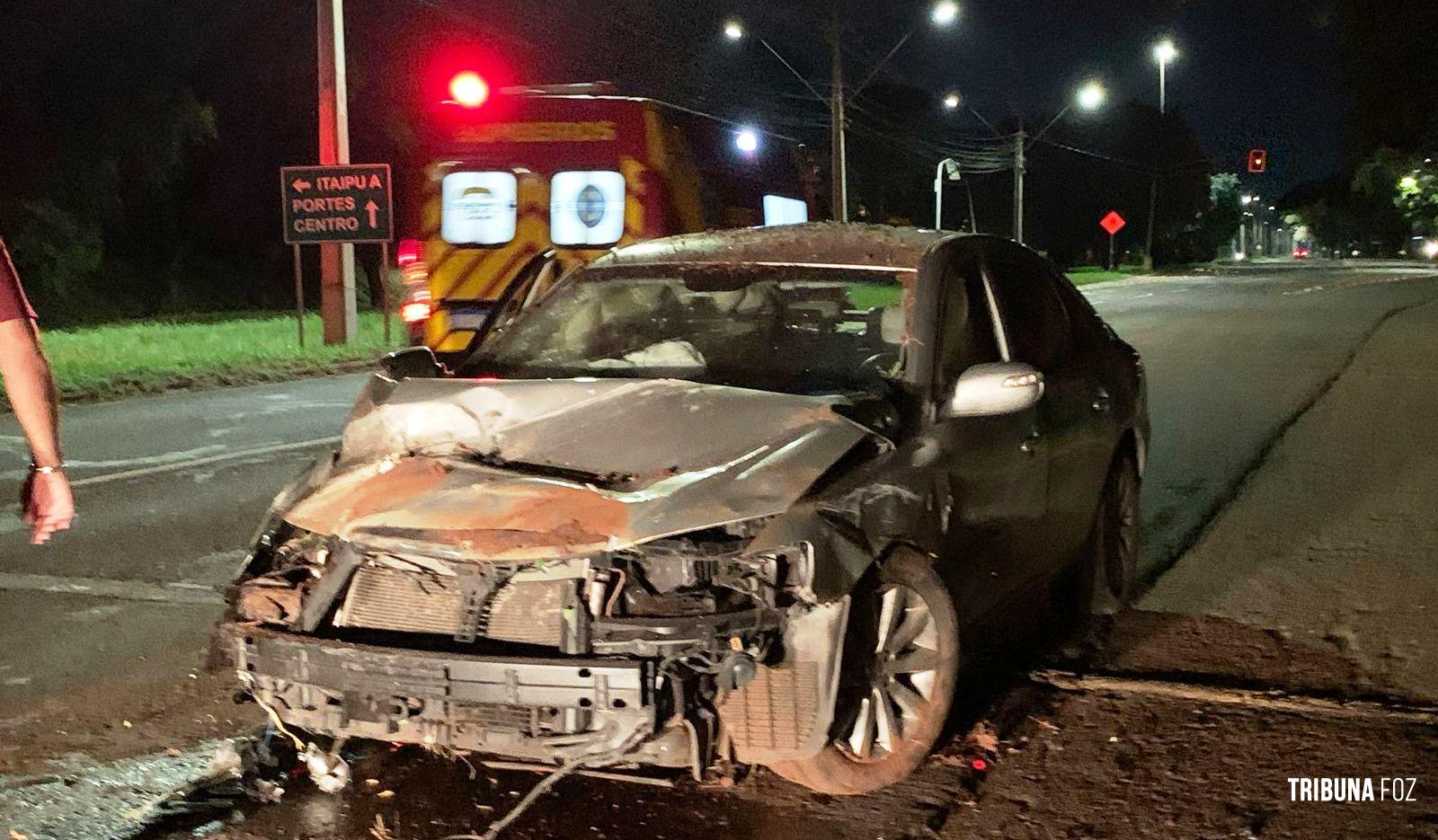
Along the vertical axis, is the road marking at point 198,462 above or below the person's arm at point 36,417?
below

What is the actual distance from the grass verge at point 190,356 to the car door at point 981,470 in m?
11.8

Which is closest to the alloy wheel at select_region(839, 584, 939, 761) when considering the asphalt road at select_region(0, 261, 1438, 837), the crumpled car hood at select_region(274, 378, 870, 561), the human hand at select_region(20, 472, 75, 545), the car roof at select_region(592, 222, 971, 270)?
the asphalt road at select_region(0, 261, 1438, 837)

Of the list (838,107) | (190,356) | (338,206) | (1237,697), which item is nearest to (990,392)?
(1237,697)

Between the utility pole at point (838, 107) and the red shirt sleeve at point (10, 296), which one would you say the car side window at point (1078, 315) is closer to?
the red shirt sleeve at point (10, 296)

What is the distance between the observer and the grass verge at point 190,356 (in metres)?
15.7

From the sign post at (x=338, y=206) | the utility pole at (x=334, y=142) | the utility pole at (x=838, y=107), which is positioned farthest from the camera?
the utility pole at (x=838, y=107)

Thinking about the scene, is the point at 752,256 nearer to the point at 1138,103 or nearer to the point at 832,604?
the point at 832,604

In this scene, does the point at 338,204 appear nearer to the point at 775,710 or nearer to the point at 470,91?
the point at 470,91

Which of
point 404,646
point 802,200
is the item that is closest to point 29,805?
point 404,646

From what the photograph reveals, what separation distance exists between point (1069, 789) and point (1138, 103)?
88786mm

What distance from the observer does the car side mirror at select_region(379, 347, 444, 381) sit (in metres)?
5.31

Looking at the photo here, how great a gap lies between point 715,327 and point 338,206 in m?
15.7

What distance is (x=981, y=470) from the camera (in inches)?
186

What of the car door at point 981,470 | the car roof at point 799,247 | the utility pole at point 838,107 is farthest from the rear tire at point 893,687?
the utility pole at point 838,107
